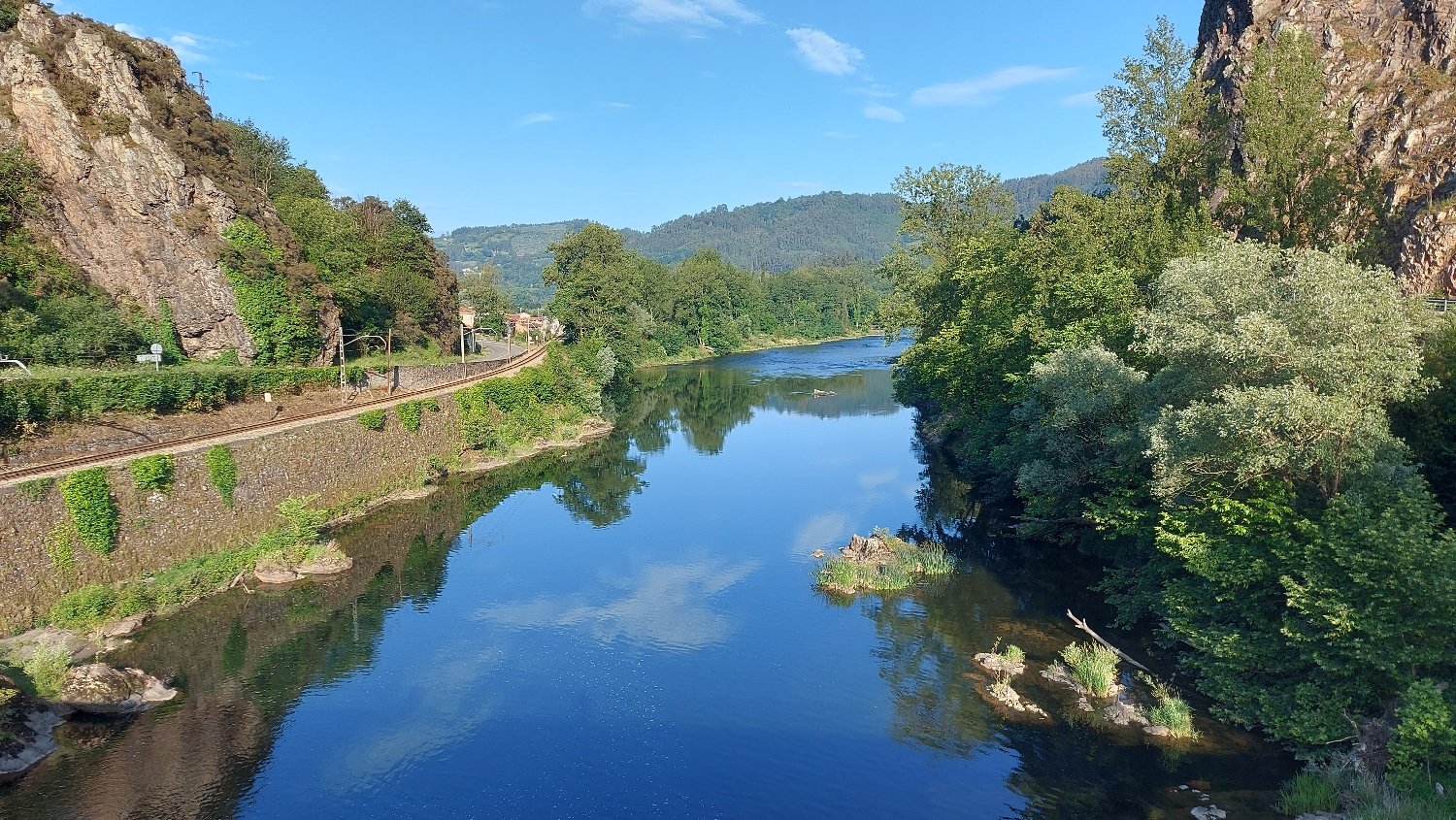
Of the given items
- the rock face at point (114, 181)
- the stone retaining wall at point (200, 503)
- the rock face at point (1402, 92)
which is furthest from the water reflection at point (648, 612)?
the rock face at point (1402, 92)

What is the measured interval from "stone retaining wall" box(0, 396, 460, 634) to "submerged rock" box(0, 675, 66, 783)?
14.5ft

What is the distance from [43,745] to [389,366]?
36.6 metres

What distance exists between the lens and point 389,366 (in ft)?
173

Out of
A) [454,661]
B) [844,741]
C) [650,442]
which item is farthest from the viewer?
[650,442]

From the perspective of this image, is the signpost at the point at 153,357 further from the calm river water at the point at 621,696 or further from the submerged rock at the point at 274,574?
the submerged rock at the point at 274,574

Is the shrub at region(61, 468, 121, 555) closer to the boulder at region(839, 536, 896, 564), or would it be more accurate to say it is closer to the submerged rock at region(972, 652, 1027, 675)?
the boulder at region(839, 536, 896, 564)

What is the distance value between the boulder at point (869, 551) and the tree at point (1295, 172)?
58.2ft

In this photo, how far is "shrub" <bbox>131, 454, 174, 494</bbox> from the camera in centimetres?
2698

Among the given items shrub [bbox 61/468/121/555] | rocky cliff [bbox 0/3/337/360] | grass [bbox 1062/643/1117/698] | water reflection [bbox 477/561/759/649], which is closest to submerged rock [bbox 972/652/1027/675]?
grass [bbox 1062/643/1117/698]

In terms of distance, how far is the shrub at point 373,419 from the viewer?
4016cm

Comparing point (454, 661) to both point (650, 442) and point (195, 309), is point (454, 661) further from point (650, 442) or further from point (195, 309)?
point (650, 442)

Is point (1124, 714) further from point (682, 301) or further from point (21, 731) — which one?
point (682, 301)

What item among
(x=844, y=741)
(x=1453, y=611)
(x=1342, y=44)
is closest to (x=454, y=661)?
(x=844, y=741)

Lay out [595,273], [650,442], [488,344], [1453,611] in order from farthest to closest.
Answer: [488,344]
[595,273]
[650,442]
[1453,611]
